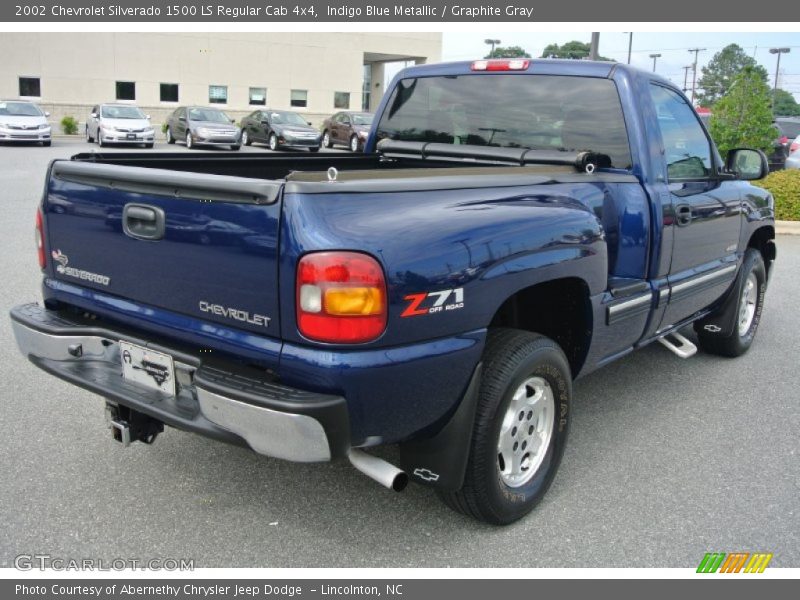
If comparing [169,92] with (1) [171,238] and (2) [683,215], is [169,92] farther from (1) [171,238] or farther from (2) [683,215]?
(1) [171,238]

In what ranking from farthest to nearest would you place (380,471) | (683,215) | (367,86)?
(367,86)
(683,215)
(380,471)

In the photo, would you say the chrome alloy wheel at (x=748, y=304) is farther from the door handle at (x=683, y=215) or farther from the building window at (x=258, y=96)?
the building window at (x=258, y=96)

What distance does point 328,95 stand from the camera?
46.0 m

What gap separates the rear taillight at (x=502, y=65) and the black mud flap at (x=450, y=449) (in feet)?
7.54

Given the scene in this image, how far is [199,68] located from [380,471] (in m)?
42.9

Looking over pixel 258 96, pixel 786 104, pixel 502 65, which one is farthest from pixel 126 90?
pixel 786 104

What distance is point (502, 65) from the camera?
4.54m

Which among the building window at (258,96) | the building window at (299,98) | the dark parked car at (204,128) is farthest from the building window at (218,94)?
the dark parked car at (204,128)

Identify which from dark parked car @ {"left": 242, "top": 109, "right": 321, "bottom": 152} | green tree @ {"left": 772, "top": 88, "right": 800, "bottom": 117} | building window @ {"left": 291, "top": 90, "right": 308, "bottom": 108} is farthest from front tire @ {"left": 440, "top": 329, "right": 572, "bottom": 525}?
green tree @ {"left": 772, "top": 88, "right": 800, "bottom": 117}

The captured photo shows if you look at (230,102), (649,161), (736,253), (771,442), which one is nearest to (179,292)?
(649,161)

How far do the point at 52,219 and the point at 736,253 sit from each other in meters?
4.38

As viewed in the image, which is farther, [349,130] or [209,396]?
[349,130]

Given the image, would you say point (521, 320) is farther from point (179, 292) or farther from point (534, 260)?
point (179, 292)

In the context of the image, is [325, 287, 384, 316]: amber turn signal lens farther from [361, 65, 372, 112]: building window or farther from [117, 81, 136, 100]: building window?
[361, 65, 372, 112]: building window
